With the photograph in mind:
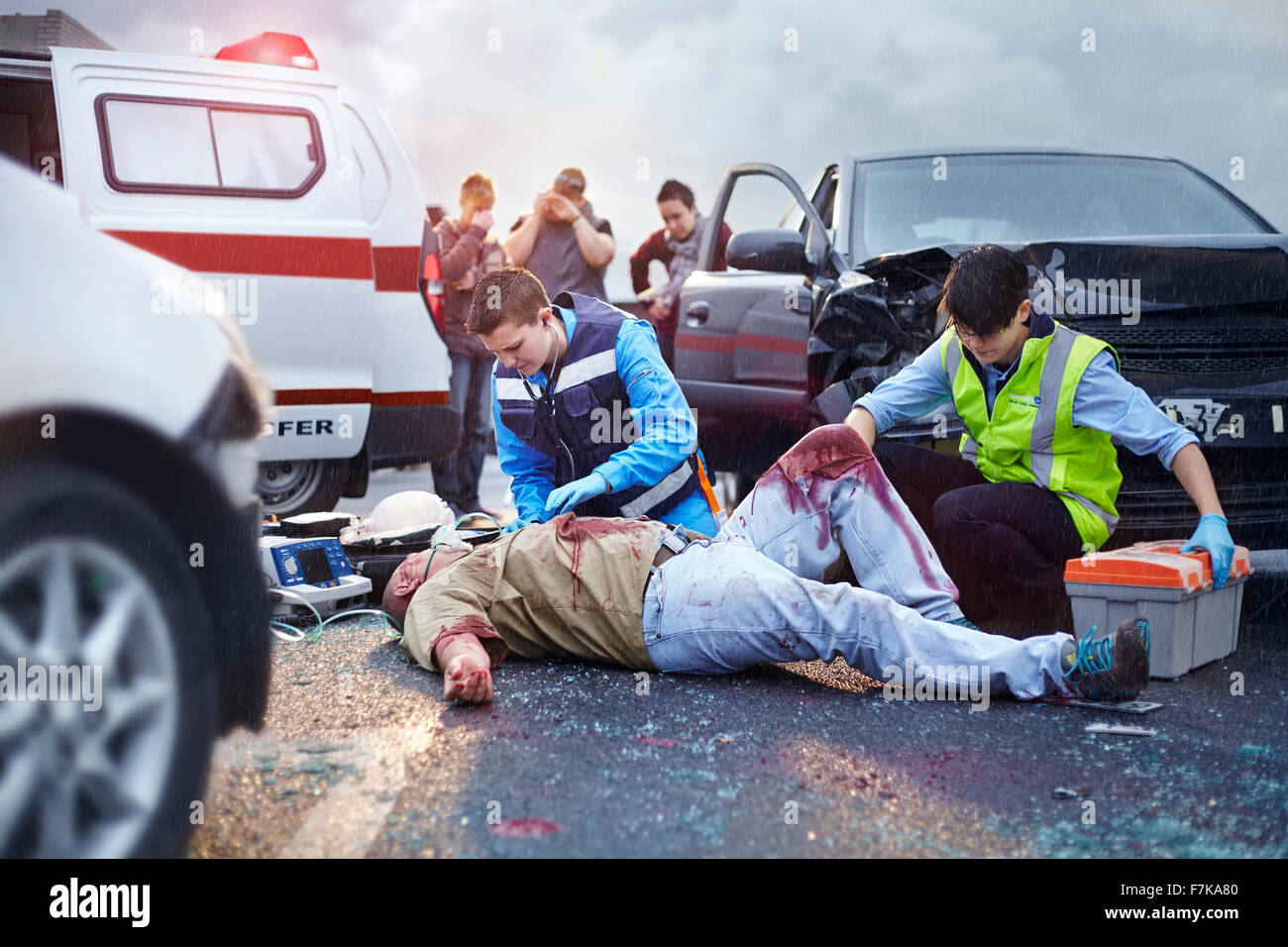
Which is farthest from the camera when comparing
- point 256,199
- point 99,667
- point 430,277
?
point 430,277

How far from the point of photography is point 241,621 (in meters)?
2.14

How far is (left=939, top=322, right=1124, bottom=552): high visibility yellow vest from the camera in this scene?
3.61 m

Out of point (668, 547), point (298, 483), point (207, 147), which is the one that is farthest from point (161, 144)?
point (668, 547)

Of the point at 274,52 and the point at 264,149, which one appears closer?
the point at 264,149

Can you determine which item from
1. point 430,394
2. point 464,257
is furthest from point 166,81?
point 464,257

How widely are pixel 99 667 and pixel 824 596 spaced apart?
6.00 feet

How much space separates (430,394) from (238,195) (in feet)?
4.25

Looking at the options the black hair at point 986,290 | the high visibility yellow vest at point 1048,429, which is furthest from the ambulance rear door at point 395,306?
the black hair at point 986,290

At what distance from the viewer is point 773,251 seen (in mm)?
4648

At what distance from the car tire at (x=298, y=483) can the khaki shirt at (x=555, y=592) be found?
8.01ft

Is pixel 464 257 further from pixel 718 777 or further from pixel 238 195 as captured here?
pixel 718 777

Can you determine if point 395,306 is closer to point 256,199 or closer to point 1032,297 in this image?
point 256,199

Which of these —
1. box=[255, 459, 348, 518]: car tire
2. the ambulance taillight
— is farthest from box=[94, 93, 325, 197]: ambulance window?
box=[255, 459, 348, 518]: car tire

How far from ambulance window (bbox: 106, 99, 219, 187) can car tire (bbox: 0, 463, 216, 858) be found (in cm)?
365
